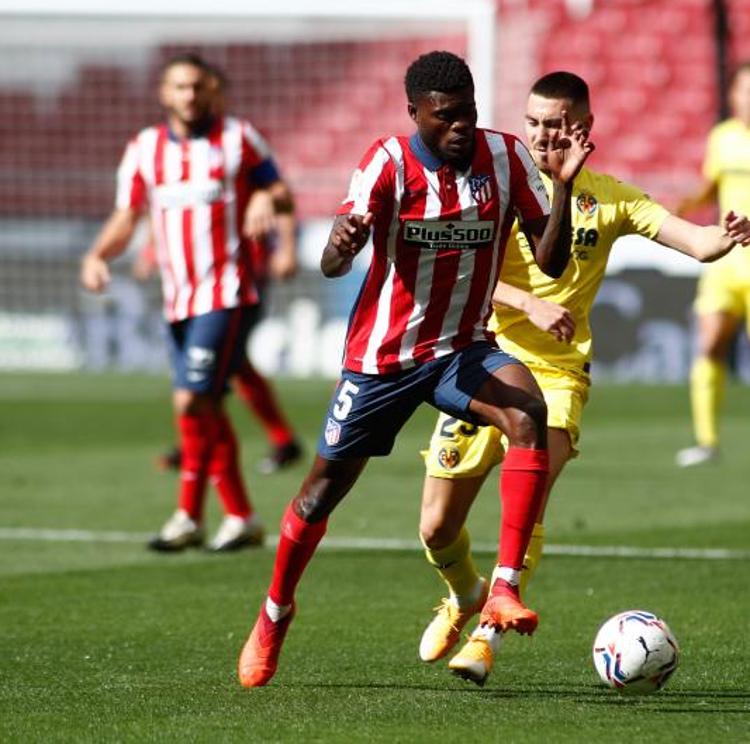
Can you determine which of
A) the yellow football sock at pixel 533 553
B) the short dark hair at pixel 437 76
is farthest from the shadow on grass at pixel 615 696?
the short dark hair at pixel 437 76

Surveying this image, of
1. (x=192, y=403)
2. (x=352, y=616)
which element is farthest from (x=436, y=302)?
(x=192, y=403)

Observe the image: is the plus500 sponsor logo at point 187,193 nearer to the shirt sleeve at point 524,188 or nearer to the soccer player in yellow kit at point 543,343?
the soccer player in yellow kit at point 543,343

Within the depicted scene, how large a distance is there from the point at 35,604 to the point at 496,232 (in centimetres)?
265

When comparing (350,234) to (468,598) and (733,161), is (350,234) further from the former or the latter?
(733,161)

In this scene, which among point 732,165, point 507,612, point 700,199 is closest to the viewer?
point 507,612

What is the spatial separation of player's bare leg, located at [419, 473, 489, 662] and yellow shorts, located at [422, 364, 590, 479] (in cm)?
4

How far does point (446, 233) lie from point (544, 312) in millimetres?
388

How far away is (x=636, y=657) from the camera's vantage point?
5594 mm

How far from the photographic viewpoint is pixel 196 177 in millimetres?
9562

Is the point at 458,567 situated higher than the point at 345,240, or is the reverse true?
the point at 345,240

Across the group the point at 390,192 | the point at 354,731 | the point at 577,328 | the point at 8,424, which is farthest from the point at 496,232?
the point at 8,424

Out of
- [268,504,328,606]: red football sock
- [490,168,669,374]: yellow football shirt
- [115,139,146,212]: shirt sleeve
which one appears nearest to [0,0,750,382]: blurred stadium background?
[115,139,146,212]: shirt sleeve

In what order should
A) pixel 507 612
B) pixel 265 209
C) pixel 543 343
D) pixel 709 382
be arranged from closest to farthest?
pixel 507 612 → pixel 543 343 → pixel 265 209 → pixel 709 382

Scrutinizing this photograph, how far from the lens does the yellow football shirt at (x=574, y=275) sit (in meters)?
6.71
